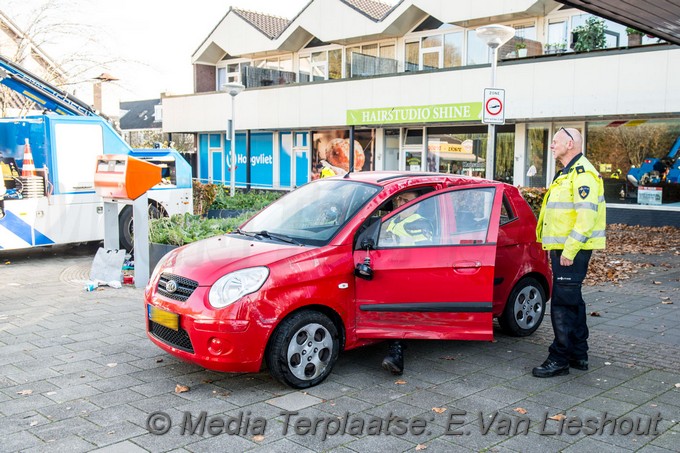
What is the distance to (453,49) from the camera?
23062 millimetres

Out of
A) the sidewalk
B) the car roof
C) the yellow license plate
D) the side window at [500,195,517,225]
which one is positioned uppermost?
the car roof

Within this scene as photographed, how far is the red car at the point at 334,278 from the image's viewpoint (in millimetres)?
4883

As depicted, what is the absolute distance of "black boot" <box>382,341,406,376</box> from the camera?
5387 millimetres

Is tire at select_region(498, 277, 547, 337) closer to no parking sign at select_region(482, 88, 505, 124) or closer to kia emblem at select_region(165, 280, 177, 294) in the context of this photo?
kia emblem at select_region(165, 280, 177, 294)

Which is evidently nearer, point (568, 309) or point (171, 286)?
point (171, 286)

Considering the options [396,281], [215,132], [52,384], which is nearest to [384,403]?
[396,281]

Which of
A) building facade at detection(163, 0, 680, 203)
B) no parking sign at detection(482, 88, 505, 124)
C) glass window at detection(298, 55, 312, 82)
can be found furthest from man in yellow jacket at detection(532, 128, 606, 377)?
glass window at detection(298, 55, 312, 82)

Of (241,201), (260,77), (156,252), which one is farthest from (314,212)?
(260,77)

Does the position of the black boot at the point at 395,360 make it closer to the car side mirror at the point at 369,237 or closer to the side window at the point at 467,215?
the car side mirror at the point at 369,237

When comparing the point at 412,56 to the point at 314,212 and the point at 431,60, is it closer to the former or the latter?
the point at 431,60

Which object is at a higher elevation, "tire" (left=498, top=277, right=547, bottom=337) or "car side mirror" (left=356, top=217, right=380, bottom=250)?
"car side mirror" (left=356, top=217, right=380, bottom=250)

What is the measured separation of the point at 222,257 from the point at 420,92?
16.7m

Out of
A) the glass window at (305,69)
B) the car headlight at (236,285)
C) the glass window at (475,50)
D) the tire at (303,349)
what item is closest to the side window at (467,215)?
the tire at (303,349)

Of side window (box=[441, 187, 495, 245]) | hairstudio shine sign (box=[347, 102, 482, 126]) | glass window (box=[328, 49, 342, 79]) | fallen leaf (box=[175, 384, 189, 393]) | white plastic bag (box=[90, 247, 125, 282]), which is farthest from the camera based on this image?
glass window (box=[328, 49, 342, 79])
